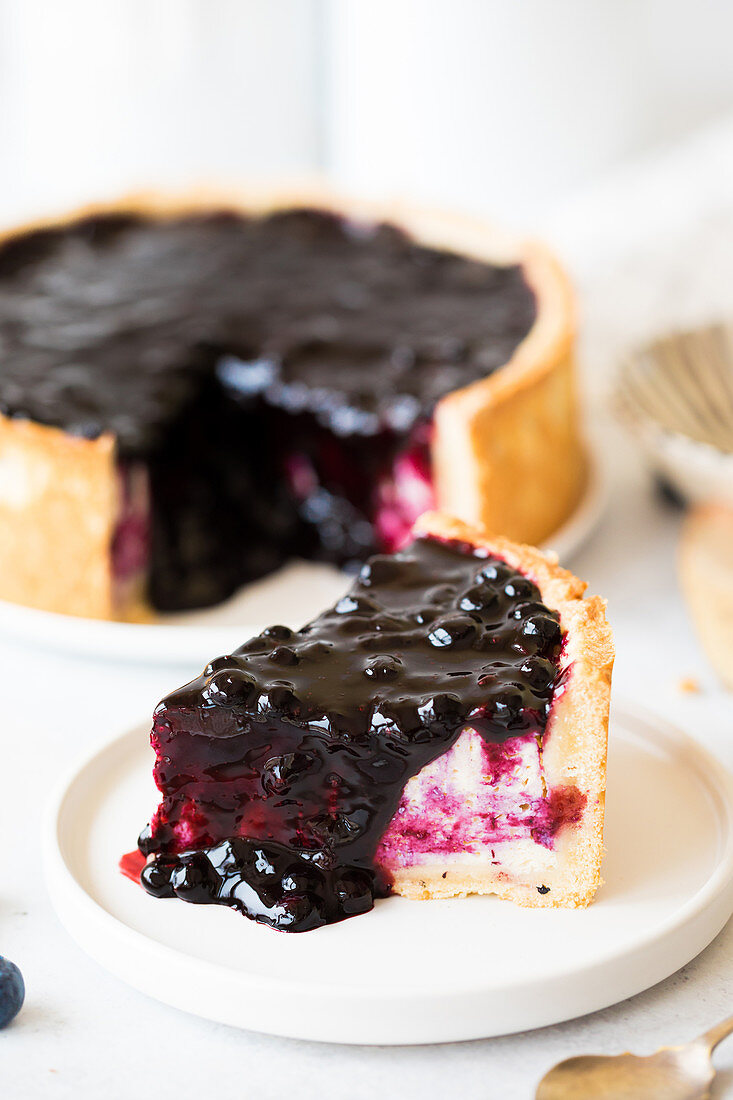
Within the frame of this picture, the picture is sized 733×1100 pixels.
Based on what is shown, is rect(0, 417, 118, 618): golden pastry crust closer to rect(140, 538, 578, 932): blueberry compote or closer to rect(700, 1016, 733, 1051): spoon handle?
rect(140, 538, 578, 932): blueberry compote

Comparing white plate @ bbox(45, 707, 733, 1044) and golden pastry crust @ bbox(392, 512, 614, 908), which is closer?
white plate @ bbox(45, 707, 733, 1044)

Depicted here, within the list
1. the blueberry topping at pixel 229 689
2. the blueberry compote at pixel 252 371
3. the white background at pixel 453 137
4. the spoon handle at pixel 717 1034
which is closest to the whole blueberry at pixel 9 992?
the blueberry topping at pixel 229 689

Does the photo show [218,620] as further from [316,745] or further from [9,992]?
[9,992]

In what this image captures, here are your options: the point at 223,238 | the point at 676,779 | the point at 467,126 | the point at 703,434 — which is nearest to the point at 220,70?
the point at 467,126

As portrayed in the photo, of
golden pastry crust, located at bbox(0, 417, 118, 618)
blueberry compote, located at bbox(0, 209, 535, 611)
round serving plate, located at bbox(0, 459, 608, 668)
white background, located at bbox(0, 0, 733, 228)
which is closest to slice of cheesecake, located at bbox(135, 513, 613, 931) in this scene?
round serving plate, located at bbox(0, 459, 608, 668)

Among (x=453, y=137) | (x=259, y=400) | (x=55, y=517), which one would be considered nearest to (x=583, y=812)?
(x=55, y=517)
